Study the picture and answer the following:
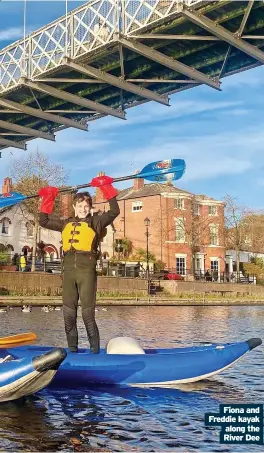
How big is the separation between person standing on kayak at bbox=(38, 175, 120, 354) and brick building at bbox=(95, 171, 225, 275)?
45.9 m

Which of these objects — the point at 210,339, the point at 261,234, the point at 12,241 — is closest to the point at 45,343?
the point at 210,339

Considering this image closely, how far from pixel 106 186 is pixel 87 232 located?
79cm

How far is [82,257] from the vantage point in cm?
793

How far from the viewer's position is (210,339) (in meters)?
15.0

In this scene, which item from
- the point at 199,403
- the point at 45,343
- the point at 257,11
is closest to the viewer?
the point at 199,403

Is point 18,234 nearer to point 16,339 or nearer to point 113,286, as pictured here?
point 113,286

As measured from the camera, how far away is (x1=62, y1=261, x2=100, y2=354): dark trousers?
7.95 meters

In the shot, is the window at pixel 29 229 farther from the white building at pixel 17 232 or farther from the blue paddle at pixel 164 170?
the blue paddle at pixel 164 170

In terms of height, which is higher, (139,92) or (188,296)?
(139,92)

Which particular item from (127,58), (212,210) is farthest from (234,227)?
(127,58)

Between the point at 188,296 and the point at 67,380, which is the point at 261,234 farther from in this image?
the point at 67,380

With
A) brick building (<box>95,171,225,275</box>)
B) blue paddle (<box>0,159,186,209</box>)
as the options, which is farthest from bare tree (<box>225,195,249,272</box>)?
blue paddle (<box>0,159,186,209</box>)

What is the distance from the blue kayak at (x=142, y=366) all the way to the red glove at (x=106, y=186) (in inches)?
82.1

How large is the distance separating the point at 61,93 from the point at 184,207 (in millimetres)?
30610
